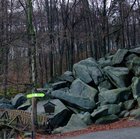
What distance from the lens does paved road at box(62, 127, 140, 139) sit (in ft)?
45.8

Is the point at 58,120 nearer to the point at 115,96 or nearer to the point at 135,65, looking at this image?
the point at 115,96

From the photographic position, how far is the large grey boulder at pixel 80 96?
867 inches

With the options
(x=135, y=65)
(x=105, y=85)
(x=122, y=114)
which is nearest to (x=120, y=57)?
(x=135, y=65)

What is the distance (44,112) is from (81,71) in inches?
222

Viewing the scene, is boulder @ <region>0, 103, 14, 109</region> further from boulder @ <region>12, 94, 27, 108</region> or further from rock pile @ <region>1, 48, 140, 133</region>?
rock pile @ <region>1, 48, 140, 133</region>

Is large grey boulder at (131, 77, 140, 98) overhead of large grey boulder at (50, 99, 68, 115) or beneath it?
overhead

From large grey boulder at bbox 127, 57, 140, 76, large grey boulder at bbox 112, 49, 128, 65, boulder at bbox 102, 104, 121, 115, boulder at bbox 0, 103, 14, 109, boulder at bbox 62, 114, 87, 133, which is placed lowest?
boulder at bbox 62, 114, 87, 133

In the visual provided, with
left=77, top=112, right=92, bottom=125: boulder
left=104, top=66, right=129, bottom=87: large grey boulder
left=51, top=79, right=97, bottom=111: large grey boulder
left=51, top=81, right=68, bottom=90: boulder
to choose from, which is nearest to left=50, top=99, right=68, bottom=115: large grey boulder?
left=51, top=79, right=97, bottom=111: large grey boulder

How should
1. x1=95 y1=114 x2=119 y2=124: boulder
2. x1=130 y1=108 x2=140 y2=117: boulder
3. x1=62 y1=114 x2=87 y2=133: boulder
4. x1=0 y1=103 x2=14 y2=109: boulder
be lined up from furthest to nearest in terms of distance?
x1=0 y1=103 x2=14 y2=109: boulder < x1=95 y1=114 x2=119 y2=124: boulder < x1=62 y1=114 x2=87 y2=133: boulder < x1=130 y1=108 x2=140 y2=117: boulder

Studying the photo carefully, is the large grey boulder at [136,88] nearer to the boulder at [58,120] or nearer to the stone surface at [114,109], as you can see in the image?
the stone surface at [114,109]

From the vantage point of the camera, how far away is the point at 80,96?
22859mm

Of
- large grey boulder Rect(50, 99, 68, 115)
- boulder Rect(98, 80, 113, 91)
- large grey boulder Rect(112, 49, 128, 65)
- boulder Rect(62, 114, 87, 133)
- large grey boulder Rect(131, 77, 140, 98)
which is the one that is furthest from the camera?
large grey boulder Rect(112, 49, 128, 65)

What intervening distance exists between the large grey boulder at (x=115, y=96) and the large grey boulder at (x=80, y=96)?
0.88m

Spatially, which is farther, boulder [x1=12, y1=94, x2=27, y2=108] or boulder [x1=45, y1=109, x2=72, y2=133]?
boulder [x1=12, y1=94, x2=27, y2=108]
